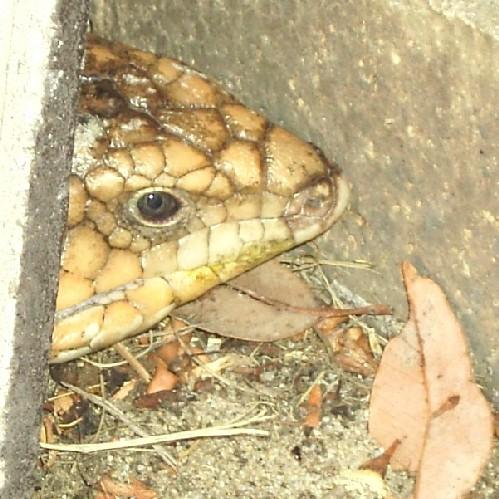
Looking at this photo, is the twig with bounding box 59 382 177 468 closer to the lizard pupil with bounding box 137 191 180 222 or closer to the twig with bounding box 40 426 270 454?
the twig with bounding box 40 426 270 454

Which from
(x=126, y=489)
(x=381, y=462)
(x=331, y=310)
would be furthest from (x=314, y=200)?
(x=126, y=489)

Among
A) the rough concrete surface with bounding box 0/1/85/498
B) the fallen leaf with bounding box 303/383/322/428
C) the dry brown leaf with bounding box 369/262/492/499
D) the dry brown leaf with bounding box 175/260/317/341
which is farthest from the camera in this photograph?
the dry brown leaf with bounding box 175/260/317/341

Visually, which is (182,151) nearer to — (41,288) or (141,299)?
(141,299)

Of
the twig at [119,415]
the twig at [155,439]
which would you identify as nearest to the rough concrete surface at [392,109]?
the twig at [155,439]

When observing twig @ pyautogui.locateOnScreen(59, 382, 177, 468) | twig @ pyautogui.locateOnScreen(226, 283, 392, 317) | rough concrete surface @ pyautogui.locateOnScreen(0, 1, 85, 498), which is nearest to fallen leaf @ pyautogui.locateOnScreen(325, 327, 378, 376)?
twig @ pyautogui.locateOnScreen(226, 283, 392, 317)

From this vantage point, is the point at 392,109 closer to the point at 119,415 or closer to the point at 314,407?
the point at 314,407

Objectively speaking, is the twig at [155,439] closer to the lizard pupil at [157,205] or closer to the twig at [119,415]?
the twig at [119,415]
